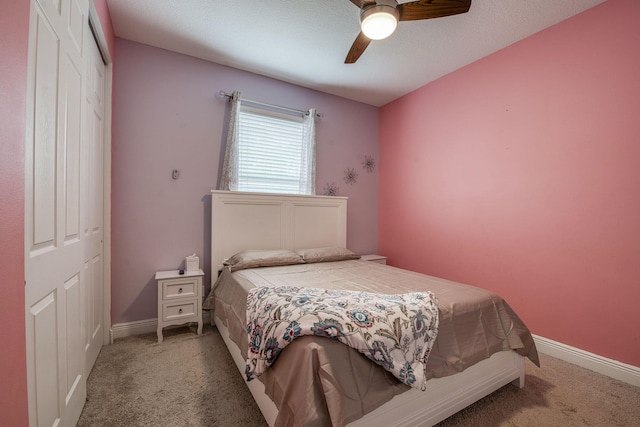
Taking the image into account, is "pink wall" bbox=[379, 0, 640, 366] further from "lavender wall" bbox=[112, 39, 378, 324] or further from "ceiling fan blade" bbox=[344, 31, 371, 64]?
"lavender wall" bbox=[112, 39, 378, 324]

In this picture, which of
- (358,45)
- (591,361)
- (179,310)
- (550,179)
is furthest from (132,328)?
(550,179)

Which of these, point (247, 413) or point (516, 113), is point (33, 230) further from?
point (516, 113)

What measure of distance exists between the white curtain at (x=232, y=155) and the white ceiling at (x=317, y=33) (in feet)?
1.65

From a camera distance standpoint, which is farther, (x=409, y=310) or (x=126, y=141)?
(x=126, y=141)

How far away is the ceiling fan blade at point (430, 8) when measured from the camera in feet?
5.58

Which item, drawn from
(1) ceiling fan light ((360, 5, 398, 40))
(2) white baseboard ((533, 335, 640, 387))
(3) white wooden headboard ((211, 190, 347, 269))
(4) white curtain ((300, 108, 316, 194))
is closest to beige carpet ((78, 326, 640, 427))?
(2) white baseboard ((533, 335, 640, 387))

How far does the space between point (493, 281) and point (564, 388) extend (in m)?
→ 1.05

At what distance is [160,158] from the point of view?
274cm

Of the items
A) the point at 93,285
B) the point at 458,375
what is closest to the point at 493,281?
the point at 458,375

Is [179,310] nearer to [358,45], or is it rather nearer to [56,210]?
[56,210]

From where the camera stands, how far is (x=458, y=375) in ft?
5.05

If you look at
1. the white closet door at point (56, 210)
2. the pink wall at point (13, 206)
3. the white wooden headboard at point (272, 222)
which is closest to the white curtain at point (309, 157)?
the white wooden headboard at point (272, 222)

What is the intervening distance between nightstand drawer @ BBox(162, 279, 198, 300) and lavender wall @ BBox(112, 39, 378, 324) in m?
0.38

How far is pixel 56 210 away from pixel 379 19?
6.81ft
